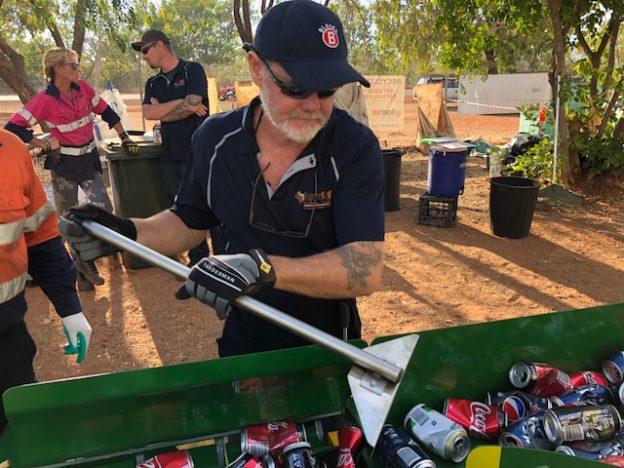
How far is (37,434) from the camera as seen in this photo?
1564mm

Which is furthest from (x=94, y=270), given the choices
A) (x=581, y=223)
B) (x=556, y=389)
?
(x=581, y=223)

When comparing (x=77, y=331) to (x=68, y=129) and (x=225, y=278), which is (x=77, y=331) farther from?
(x=68, y=129)

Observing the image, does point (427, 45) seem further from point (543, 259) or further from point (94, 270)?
point (94, 270)

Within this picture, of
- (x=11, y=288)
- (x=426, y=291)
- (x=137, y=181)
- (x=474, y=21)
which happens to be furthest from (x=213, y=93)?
(x=11, y=288)

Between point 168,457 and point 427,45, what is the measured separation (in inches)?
590

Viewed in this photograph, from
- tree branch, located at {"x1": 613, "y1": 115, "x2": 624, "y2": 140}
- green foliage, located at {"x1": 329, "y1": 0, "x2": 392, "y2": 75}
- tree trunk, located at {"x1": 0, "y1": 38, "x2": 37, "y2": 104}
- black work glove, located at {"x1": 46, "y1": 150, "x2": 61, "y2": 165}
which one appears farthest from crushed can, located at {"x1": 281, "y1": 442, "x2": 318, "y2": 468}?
tree branch, located at {"x1": 613, "y1": 115, "x2": 624, "y2": 140}

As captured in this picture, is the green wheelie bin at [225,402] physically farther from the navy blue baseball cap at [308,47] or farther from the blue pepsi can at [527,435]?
the navy blue baseball cap at [308,47]

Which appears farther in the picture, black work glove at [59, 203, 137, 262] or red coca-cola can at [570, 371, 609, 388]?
red coca-cola can at [570, 371, 609, 388]

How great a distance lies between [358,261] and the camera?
1.84 m

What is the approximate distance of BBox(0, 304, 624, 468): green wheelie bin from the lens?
1.55m

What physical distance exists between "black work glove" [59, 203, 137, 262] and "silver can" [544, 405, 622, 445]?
1640 millimetres

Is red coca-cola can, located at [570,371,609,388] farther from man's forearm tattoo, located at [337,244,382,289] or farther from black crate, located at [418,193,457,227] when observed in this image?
black crate, located at [418,193,457,227]

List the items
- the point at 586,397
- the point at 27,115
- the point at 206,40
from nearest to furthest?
1. the point at 586,397
2. the point at 27,115
3. the point at 206,40

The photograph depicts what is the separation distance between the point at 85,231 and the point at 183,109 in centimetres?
368
